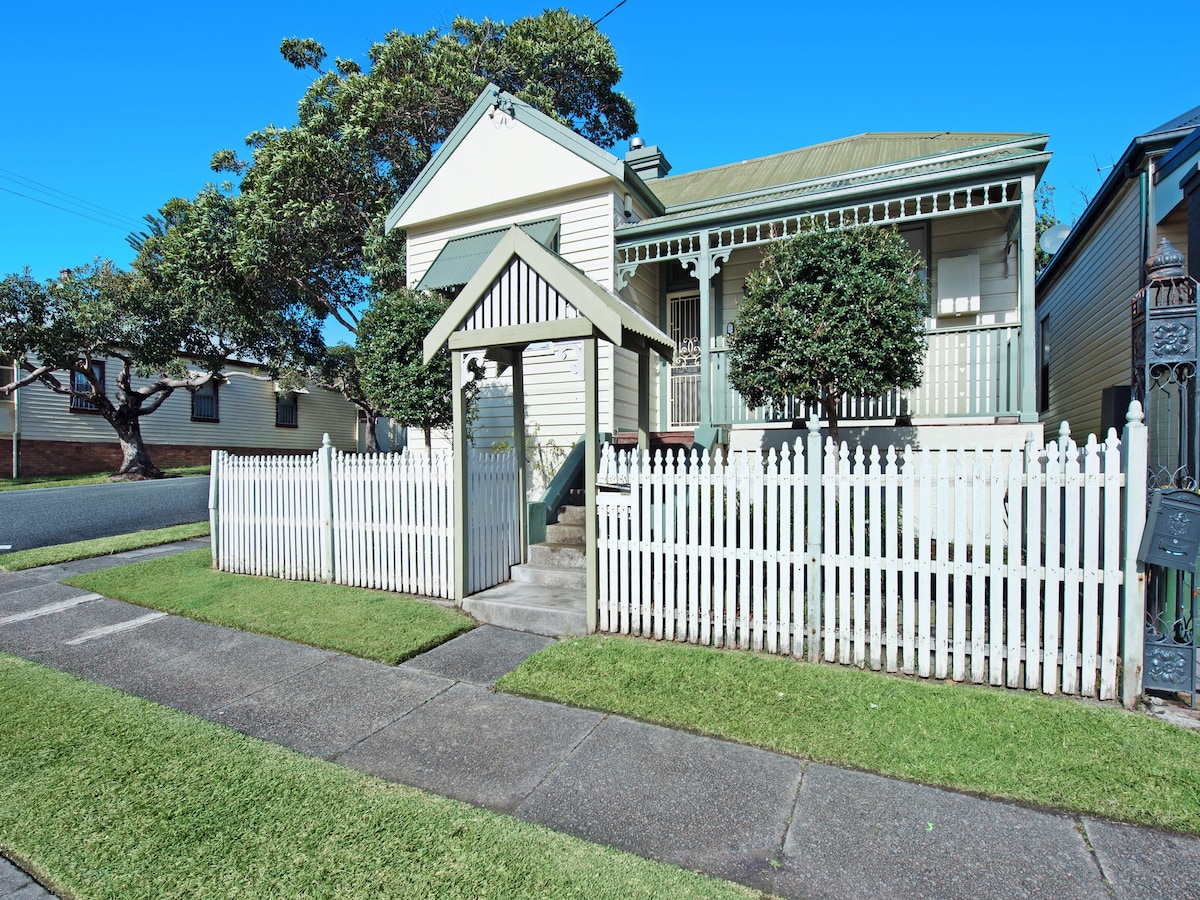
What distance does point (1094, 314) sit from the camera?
11156 mm

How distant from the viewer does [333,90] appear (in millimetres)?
17328

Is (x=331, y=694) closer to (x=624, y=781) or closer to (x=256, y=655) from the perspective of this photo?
(x=256, y=655)

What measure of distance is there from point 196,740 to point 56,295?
20.0 m

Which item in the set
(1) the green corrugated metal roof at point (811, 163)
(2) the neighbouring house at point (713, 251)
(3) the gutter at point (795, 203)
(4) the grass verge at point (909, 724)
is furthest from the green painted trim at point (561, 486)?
(1) the green corrugated metal roof at point (811, 163)

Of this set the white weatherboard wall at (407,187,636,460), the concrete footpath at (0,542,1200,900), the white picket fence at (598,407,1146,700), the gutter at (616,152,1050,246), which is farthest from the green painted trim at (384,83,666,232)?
the concrete footpath at (0,542,1200,900)

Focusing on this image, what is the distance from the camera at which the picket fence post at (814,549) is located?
462 centimetres

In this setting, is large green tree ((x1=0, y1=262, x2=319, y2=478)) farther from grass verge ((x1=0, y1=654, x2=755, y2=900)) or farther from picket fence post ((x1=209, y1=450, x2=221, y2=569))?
grass verge ((x1=0, y1=654, x2=755, y2=900))

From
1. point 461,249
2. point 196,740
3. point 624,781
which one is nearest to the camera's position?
point 624,781

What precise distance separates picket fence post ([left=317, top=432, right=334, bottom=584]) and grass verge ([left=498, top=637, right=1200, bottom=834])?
140 inches

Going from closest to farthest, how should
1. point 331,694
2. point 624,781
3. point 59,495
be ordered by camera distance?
1. point 624,781
2. point 331,694
3. point 59,495

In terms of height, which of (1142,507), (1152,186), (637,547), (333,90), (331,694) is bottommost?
(331,694)

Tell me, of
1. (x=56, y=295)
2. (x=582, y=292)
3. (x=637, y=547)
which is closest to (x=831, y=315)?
(x=582, y=292)

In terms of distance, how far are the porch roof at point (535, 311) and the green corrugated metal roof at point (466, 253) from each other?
153 inches

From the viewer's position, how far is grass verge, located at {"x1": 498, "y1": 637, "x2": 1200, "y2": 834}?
119 inches
